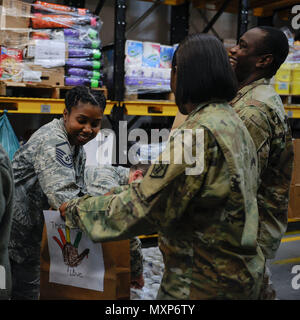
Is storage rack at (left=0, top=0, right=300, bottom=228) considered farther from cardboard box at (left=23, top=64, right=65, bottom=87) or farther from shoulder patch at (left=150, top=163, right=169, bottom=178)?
shoulder patch at (left=150, top=163, right=169, bottom=178)

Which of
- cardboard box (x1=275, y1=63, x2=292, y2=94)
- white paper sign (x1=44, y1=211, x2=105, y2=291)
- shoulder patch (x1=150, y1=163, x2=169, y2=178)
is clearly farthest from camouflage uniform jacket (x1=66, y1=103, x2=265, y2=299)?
cardboard box (x1=275, y1=63, x2=292, y2=94)

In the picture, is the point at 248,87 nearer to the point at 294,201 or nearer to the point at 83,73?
the point at 83,73

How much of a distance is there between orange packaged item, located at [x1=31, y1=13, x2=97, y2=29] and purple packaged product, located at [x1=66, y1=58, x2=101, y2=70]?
393mm

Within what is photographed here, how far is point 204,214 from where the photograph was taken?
1.51 metres

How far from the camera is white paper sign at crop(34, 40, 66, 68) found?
433 centimetres

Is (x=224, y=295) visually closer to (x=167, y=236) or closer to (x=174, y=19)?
(x=167, y=236)

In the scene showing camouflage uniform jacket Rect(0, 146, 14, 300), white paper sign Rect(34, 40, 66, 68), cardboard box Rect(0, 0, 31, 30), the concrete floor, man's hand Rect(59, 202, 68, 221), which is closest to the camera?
camouflage uniform jacket Rect(0, 146, 14, 300)

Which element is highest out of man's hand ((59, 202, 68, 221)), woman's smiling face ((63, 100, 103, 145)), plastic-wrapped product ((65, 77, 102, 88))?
plastic-wrapped product ((65, 77, 102, 88))

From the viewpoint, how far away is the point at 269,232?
227 centimetres

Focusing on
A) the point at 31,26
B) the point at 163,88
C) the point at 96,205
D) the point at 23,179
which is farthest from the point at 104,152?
the point at 96,205

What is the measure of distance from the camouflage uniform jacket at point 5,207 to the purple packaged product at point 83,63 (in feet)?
11.0

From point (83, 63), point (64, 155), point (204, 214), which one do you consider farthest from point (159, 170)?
point (83, 63)

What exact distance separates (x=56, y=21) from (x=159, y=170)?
3.58 metres

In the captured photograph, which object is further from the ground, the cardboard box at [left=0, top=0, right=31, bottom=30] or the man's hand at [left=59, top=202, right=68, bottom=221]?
the cardboard box at [left=0, top=0, right=31, bottom=30]
